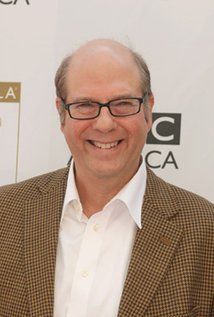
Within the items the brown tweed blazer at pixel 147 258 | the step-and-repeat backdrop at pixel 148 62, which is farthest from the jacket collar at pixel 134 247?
the step-and-repeat backdrop at pixel 148 62

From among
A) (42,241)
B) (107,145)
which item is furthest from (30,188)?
(107,145)

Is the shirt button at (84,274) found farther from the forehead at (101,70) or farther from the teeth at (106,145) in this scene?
the forehead at (101,70)

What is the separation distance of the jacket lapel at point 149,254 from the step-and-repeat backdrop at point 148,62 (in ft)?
1.38

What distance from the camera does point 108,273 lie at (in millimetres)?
1224

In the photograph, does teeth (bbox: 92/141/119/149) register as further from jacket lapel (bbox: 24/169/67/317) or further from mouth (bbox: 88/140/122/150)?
jacket lapel (bbox: 24/169/67/317)

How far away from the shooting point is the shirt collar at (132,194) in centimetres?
126

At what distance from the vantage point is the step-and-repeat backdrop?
1.62 metres

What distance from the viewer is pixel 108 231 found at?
126 cm

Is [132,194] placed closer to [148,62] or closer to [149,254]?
[149,254]

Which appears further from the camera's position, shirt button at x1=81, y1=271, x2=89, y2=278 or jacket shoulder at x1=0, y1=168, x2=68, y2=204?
jacket shoulder at x1=0, y1=168, x2=68, y2=204

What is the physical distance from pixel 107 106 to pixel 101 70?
9cm

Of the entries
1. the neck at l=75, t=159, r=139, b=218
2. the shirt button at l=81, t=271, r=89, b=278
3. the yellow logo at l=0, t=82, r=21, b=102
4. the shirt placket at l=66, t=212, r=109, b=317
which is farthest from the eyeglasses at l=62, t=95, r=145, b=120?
the yellow logo at l=0, t=82, r=21, b=102

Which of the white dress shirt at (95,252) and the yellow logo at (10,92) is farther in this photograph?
the yellow logo at (10,92)

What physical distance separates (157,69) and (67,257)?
71 cm
